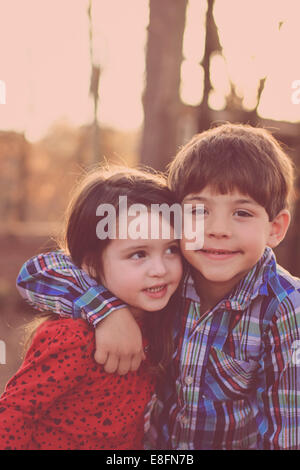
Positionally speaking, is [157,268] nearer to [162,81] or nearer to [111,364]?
[111,364]

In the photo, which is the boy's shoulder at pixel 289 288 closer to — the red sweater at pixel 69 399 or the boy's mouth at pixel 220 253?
the boy's mouth at pixel 220 253

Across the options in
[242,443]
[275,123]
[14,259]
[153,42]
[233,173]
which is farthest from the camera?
[14,259]

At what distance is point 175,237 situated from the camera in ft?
5.13

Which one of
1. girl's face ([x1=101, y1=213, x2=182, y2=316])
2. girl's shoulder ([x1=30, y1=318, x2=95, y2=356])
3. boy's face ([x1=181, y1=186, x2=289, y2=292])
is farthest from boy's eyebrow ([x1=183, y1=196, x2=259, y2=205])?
girl's shoulder ([x1=30, y1=318, x2=95, y2=356])

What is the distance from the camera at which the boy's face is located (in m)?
1.49

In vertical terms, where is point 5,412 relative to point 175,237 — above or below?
below

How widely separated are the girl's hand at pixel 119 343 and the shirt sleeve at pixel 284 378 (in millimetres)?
430

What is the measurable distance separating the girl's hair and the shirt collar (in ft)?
0.51

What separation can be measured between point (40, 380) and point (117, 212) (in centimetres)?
57

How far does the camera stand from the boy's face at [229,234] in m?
1.49

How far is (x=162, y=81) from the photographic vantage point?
3.62 m
